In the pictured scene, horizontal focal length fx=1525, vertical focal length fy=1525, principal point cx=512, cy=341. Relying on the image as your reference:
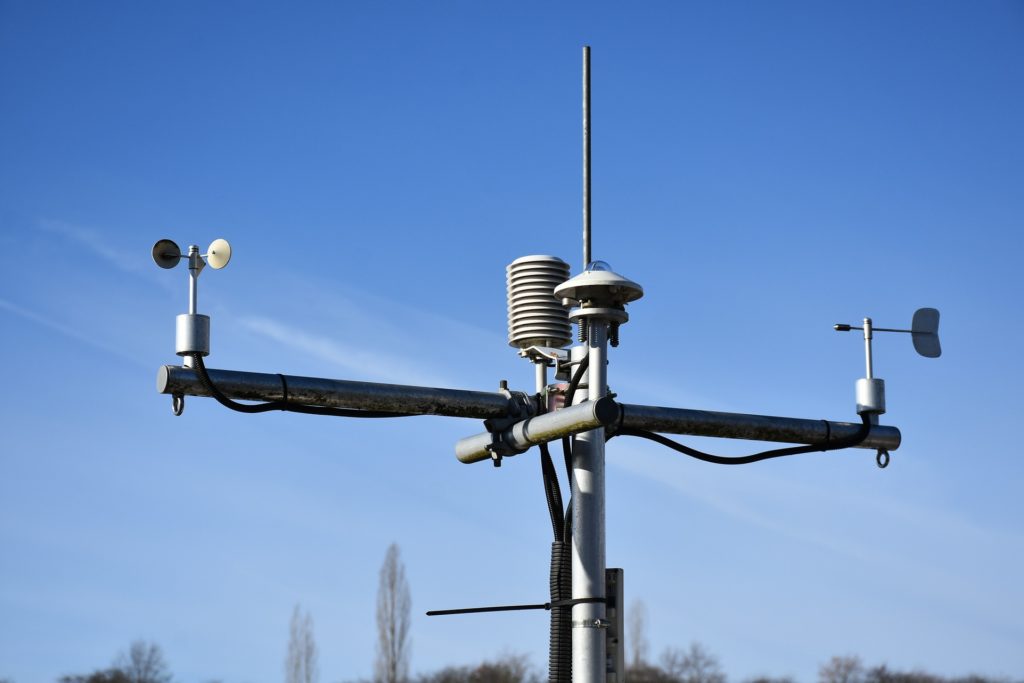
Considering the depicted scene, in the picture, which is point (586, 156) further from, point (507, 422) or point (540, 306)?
point (507, 422)

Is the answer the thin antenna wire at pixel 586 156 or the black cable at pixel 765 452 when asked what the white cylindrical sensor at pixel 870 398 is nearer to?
the black cable at pixel 765 452

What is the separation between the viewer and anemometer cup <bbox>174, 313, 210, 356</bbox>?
8.72m

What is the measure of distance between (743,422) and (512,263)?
73.4 inches

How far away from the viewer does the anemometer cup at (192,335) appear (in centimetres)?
872

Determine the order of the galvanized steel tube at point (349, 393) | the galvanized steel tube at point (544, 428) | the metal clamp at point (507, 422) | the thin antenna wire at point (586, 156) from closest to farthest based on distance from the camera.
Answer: the galvanized steel tube at point (544, 428) < the galvanized steel tube at point (349, 393) < the metal clamp at point (507, 422) < the thin antenna wire at point (586, 156)

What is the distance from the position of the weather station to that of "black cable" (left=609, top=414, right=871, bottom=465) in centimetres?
1

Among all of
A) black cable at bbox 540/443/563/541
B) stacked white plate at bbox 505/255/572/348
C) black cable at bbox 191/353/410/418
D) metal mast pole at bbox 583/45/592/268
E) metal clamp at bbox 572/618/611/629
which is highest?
metal mast pole at bbox 583/45/592/268

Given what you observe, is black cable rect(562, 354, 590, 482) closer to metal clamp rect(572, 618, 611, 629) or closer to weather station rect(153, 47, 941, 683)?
weather station rect(153, 47, 941, 683)

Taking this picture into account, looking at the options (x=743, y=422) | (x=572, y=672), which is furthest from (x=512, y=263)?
(x=572, y=672)

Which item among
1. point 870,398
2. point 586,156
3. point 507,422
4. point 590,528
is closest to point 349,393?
point 507,422

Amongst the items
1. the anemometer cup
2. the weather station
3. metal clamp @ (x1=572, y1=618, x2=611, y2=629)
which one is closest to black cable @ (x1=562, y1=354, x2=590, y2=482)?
the weather station

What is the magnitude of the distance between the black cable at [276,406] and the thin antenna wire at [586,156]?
1883 mm

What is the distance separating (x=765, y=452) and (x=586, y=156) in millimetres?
2428

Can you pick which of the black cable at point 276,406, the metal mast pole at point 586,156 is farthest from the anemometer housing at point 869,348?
the black cable at point 276,406
